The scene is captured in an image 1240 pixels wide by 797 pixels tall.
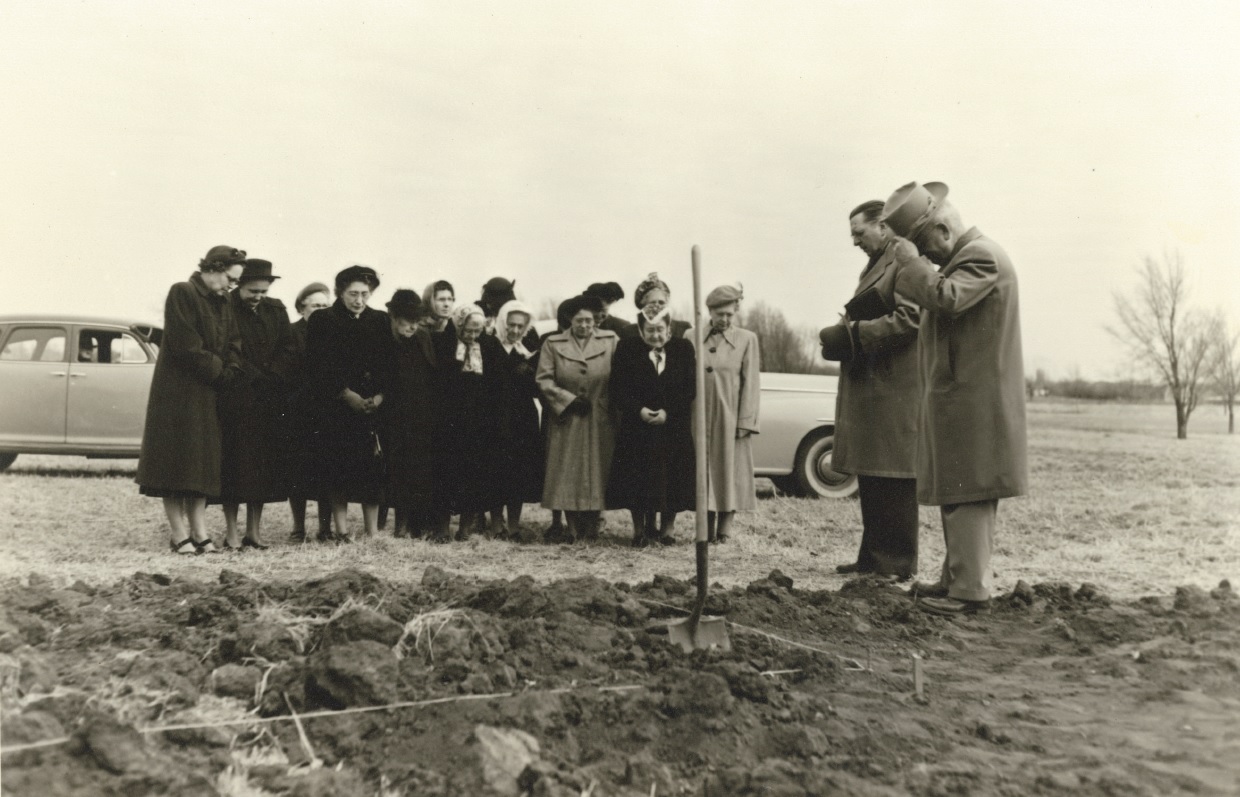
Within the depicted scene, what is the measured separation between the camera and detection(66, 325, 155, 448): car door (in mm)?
10758

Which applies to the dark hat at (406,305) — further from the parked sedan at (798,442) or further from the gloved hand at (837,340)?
the parked sedan at (798,442)

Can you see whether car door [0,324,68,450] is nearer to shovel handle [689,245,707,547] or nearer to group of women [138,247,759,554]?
group of women [138,247,759,554]

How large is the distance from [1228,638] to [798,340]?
9553mm

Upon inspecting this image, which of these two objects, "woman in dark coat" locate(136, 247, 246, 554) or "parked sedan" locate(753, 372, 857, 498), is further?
"parked sedan" locate(753, 372, 857, 498)

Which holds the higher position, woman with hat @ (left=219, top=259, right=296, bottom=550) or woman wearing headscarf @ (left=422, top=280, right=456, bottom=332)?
woman wearing headscarf @ (left=422, top=280, right=456, bottom=332)

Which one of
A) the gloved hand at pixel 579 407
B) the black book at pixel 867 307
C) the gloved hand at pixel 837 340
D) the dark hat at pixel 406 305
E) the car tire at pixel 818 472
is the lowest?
the car tire at pixel 818 472

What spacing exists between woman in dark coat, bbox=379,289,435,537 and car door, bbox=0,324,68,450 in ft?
18.5

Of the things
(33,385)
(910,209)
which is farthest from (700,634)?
(33,385)

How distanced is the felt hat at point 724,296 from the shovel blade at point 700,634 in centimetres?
342

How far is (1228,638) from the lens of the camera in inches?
157

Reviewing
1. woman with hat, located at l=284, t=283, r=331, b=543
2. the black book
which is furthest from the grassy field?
the black book

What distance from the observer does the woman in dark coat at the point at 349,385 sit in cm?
659

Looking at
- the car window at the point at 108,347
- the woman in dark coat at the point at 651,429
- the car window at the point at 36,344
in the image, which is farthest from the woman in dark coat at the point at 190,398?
the car window at the point at 36,344

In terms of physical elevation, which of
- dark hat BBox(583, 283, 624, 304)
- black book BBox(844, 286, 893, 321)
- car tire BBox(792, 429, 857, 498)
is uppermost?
dark hat BBox(583, 283, 624, 304)
